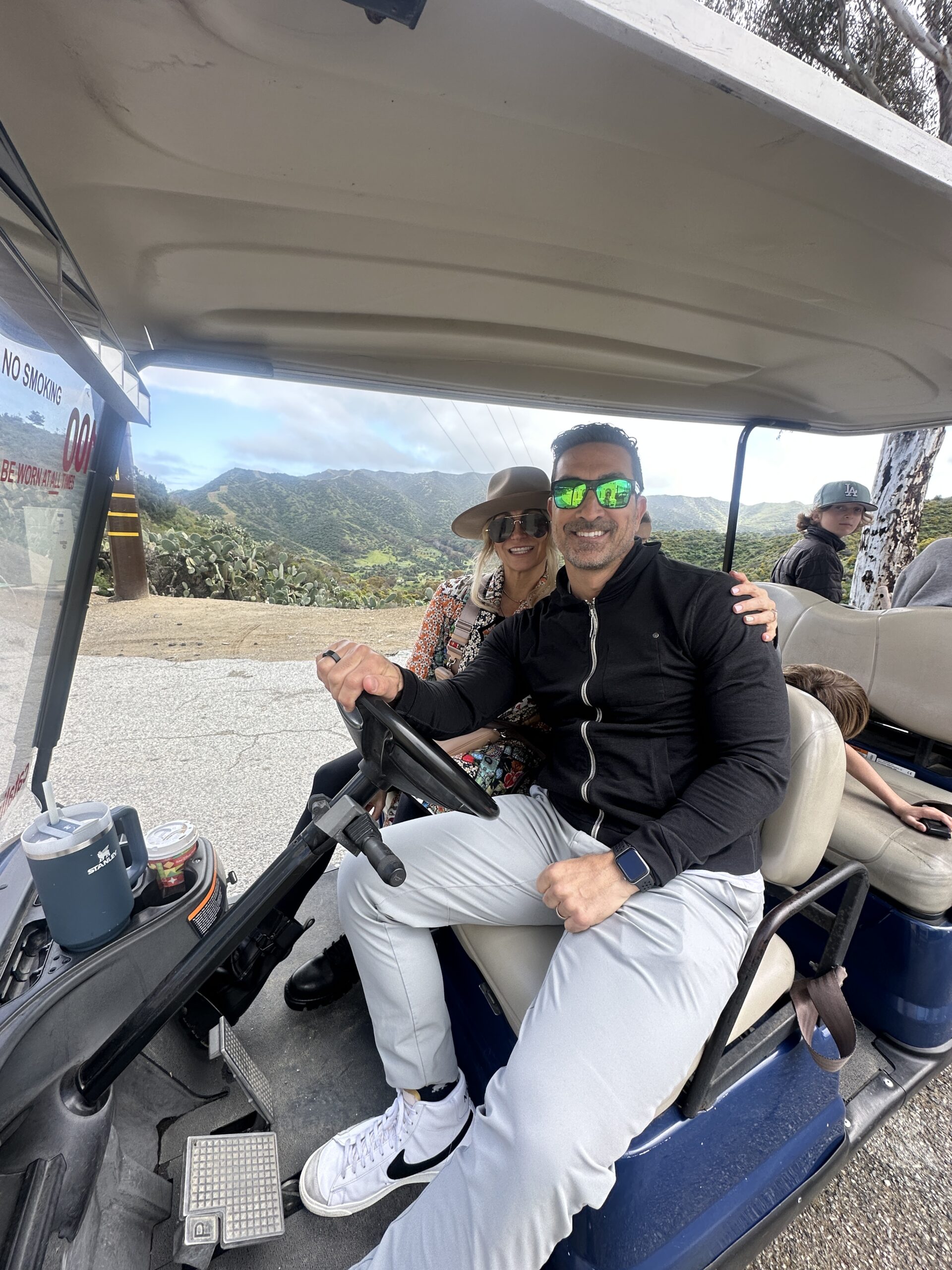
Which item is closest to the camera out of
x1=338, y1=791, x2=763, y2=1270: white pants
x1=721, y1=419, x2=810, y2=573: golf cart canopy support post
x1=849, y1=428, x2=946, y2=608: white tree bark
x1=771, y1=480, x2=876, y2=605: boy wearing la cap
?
x1=338, y1=791, x2=763, y2=1270: white pants

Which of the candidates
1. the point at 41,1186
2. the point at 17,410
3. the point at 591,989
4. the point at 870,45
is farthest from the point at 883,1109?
the point at 870,45

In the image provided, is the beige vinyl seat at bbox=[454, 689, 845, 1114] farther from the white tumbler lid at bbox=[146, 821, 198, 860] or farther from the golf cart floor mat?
the white tumbler lid at bbox=[146, 821, 198, 860]

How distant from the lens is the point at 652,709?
153cm

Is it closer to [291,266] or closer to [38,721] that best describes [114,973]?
[38,721]

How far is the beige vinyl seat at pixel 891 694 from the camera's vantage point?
5.86 feet

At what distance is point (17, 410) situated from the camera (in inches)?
42.3

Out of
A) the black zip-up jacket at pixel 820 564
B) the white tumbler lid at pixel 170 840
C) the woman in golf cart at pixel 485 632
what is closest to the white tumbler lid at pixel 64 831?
the white tumbler lid at pixel 170 840

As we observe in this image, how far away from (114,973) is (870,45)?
861cm

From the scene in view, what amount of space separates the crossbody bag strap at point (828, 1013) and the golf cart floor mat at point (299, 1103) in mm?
961

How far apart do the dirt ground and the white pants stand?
442 cm

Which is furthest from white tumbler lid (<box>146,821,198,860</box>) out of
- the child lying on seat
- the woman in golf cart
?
the child lying on seat

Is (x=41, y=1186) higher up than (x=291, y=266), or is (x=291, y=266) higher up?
(x=291, y=266)

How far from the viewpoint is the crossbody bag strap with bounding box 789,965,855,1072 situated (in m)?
1.25

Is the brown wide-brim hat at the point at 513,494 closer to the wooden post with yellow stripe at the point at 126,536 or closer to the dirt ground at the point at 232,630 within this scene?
the wooden post with yellow stripe at the point at 126,536
